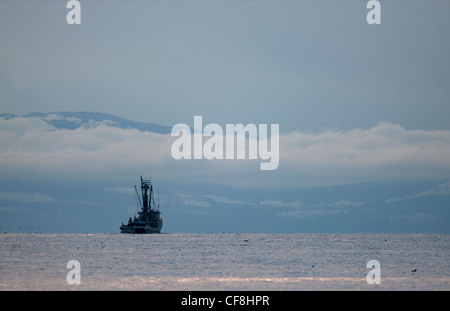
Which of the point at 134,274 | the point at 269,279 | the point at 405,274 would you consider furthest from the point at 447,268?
the point at 134,274

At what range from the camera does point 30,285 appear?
257 ft

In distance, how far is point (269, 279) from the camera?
8925 cm
